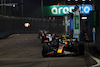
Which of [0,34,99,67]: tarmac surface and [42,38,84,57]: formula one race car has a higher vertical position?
[42,38,84,57]: formula one race car

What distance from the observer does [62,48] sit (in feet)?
52.1

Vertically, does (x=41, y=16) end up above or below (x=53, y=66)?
above

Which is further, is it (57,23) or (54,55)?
(57,23)

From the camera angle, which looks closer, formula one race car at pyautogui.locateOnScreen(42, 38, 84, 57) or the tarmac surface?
the tarmac surface

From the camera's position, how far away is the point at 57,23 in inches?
2721

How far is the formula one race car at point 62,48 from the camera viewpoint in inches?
614

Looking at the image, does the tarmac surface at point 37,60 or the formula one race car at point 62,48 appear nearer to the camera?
the tarmac surface at point 37,60

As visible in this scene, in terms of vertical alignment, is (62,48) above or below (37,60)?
above

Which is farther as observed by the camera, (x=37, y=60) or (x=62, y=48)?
(x=62, y=48)

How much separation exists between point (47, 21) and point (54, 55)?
52.4 metres

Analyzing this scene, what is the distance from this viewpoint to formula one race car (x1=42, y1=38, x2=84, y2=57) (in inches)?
614

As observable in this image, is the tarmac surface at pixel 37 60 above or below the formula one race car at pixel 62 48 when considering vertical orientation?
below

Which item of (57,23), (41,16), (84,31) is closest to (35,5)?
(41,16)

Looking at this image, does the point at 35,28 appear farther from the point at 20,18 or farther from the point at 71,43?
the point at 71,43
